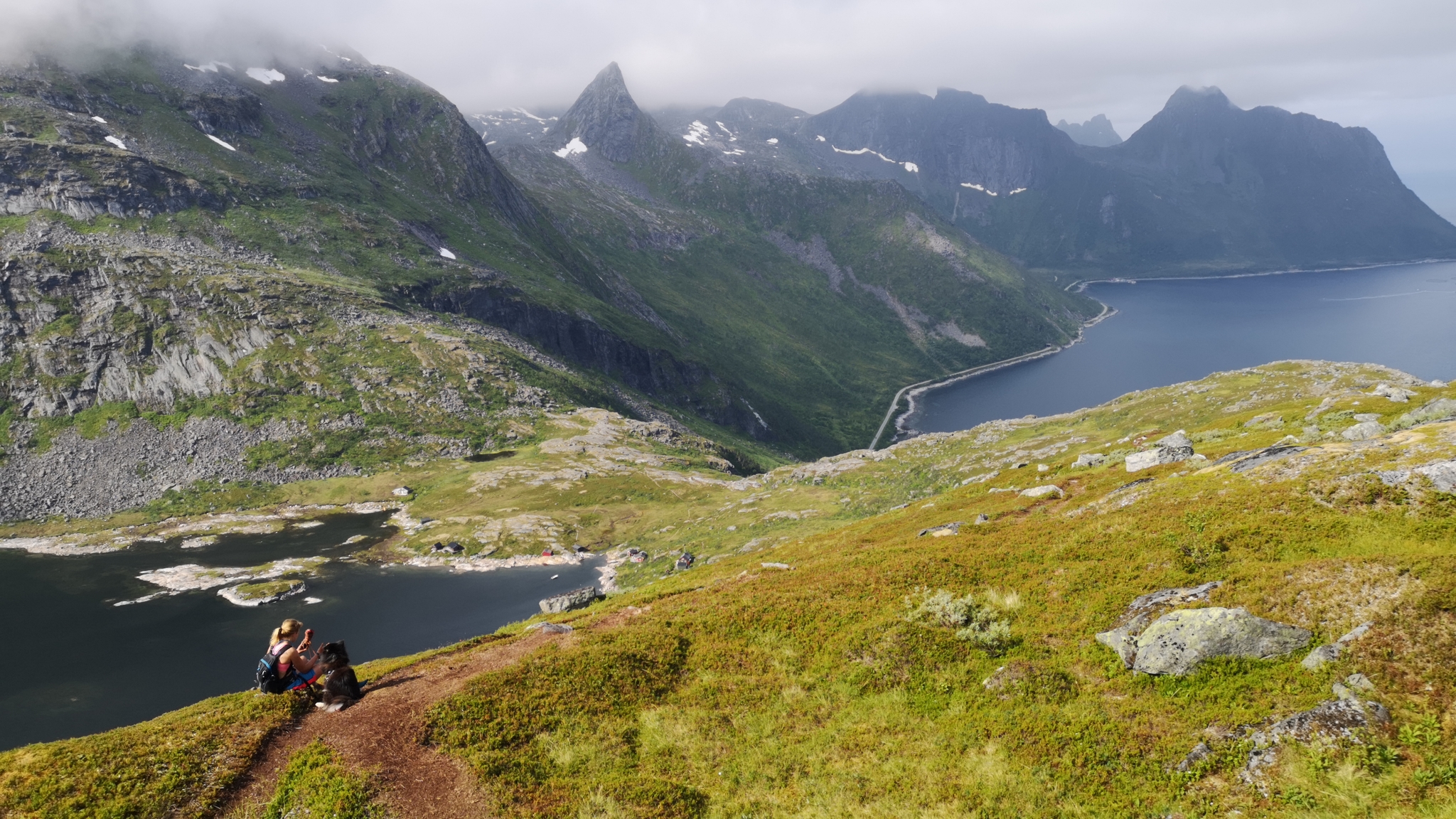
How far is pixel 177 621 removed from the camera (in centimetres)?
9044

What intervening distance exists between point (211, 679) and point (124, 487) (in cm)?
9158

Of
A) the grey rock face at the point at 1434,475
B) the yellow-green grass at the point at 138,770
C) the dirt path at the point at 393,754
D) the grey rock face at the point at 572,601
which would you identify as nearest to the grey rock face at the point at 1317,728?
the grey rock face at the point at 1434,475

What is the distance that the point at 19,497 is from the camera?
130500mm

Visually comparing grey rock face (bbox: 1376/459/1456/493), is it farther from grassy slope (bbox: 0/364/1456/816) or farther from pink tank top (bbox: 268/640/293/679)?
pink tank top (bbox: 268/640/293/679)

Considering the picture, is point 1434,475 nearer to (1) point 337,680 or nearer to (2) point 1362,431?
(2) point 1362,431

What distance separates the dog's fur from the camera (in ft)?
69.9

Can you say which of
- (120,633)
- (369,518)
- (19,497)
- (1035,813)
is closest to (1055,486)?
(1035,813)

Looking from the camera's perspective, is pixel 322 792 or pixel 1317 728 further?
pixel 322 792

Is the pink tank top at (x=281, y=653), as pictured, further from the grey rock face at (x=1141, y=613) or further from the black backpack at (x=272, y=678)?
the grey rock face at (x=1141, y=613)

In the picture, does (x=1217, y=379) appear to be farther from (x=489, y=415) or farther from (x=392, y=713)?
(x=489, y=415)

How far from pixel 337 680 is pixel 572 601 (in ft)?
96.0

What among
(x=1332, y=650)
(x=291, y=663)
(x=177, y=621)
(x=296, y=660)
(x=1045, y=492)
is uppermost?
(x=296, y=660)

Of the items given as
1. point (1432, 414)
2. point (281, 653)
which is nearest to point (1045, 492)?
point (1432, 414)

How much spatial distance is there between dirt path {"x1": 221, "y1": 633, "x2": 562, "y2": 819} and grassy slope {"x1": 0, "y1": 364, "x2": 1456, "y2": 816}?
0.85 m
